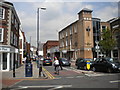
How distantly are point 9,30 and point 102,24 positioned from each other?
86.0 ft

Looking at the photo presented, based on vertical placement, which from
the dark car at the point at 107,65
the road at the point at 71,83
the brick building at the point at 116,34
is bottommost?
the road at the point at 71,83

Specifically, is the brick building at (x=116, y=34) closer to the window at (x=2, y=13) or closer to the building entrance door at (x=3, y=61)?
the building entrance door at (x=3, y=61)

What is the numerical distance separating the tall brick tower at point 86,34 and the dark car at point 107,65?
19704 millimetres

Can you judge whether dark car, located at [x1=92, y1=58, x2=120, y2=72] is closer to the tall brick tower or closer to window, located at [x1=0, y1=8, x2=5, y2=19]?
window, located at [x1=0, y1=8, x2=5, y2=19]

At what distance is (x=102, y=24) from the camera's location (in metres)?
39.5

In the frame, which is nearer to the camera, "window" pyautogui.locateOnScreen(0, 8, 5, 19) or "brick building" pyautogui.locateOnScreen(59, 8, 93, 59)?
"window" pyautogui.locateOnScreen(0, 8, 5, 19)

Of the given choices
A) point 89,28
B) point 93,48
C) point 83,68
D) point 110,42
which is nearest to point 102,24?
point 89,28

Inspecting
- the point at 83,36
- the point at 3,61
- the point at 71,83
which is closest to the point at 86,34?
the point at 83,36

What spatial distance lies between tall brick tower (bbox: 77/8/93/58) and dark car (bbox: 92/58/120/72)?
19704 millimetres

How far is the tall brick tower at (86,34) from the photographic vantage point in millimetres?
37375

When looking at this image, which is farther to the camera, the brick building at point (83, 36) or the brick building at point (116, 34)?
the brick building at point (83, 36)

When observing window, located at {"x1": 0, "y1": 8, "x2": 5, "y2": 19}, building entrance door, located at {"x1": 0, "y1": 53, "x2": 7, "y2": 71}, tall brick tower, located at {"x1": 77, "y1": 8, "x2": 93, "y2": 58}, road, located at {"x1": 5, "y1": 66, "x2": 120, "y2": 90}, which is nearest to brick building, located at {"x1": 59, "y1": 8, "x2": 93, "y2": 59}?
tall brick tower, located at {"x1": 77, "y1": 8, "x2": 93, "y2": 58}

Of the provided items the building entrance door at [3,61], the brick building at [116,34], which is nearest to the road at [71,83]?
the building entrance door at [3,61]

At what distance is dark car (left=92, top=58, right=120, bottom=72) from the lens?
15.1 meters
